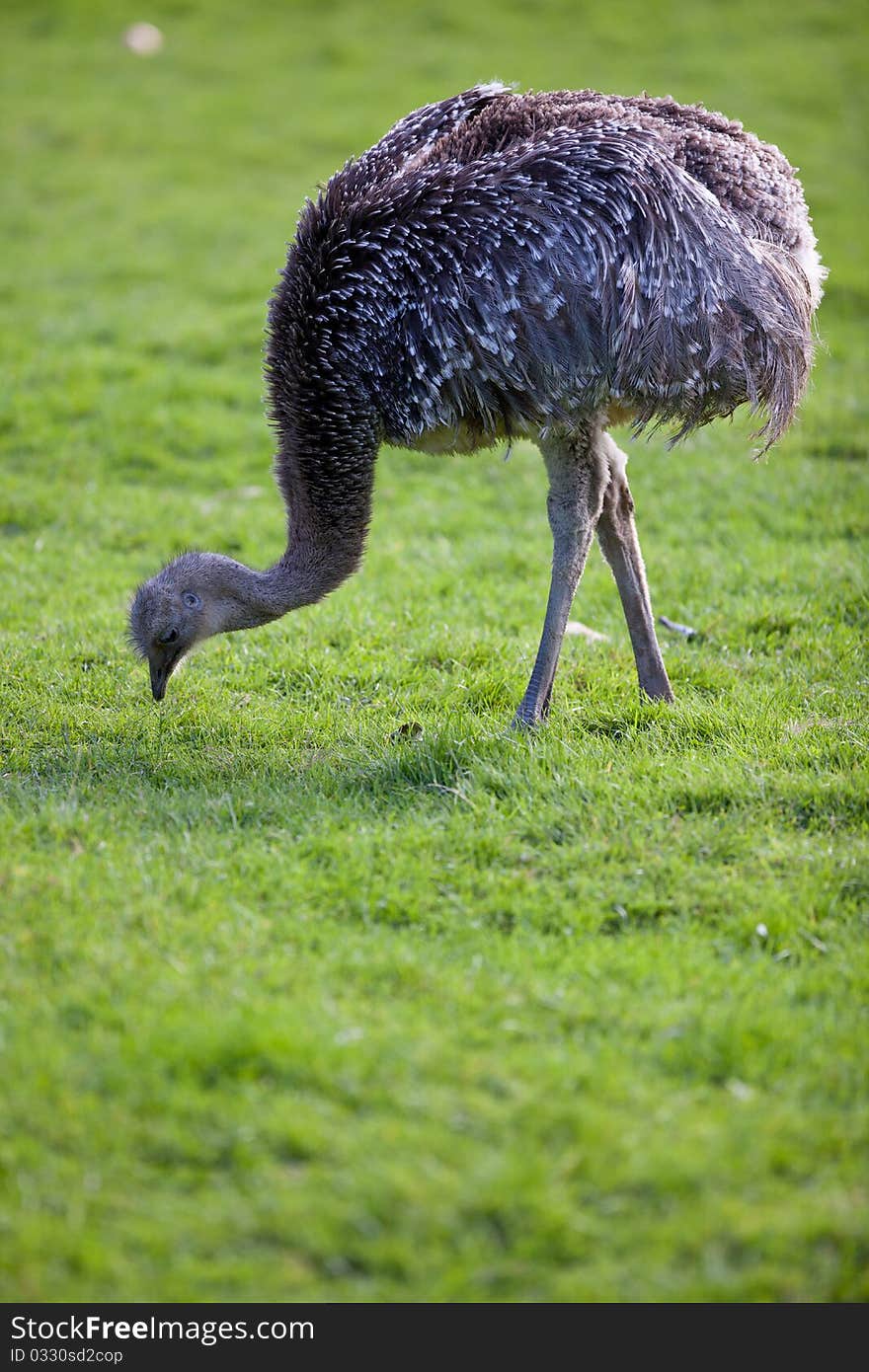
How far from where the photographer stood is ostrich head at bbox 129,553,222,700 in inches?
279

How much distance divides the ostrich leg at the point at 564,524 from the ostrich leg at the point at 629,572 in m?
0.31

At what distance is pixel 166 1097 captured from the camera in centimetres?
425

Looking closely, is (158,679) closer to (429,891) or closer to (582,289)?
(429,891)

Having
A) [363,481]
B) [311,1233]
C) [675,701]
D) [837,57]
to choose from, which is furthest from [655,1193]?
[837,57]

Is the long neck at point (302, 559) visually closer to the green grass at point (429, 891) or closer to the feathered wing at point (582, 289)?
the green grass at point (429, 891)

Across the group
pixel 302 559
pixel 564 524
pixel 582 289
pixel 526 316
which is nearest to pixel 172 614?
pixel 302 559

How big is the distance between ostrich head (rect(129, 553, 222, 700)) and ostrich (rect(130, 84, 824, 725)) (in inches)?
0.4

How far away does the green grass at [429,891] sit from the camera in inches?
152

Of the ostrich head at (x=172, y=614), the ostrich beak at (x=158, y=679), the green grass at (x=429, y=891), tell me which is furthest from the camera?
the ostrich beak at (x=158, y=679)

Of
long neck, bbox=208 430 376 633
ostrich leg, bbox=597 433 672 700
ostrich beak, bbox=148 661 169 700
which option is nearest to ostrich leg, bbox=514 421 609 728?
ostrich leg, bbox=597 433 672 700

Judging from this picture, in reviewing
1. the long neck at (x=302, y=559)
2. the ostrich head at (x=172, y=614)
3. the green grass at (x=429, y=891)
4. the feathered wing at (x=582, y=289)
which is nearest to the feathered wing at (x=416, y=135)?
the feathered wing at (x=582, y=289)

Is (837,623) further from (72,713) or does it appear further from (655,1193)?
(655,1193)

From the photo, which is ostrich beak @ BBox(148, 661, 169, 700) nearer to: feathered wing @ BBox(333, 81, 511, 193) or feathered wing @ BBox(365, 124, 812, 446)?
feathered wing @ BBox(365, 124, 812, 446)

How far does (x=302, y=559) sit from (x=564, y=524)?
1.36 metres
